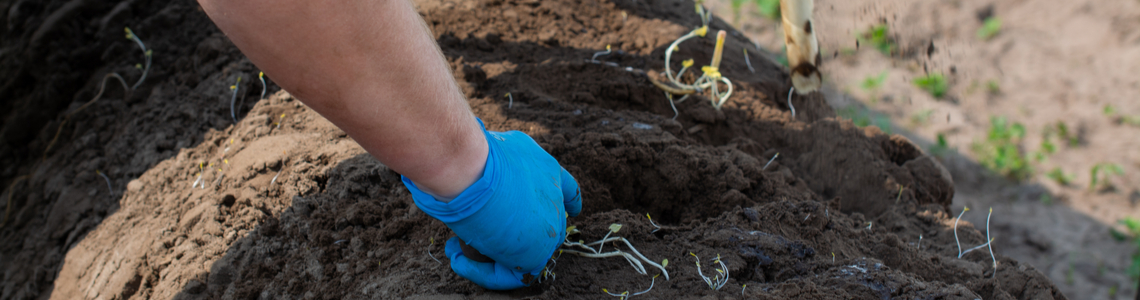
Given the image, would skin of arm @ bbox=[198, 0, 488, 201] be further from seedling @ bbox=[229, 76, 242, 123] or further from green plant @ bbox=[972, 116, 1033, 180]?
green plant @ bbox=[972, 116, 1033, 180]

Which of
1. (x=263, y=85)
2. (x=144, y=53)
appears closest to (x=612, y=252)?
(x=263, y=85)

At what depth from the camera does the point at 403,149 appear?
1.14 m

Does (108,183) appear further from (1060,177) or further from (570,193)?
(1060,177)

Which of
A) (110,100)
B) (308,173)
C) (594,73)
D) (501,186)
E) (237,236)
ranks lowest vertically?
(110,100)

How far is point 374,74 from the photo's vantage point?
1049 millimetres

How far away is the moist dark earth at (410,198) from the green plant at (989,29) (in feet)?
6.75

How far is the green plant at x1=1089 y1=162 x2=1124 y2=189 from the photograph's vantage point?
3189 mm

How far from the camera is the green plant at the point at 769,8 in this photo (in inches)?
173

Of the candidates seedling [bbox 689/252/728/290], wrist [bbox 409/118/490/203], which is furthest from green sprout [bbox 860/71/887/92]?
wrist [bbox 409/118/490/203]

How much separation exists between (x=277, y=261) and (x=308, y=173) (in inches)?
11.9

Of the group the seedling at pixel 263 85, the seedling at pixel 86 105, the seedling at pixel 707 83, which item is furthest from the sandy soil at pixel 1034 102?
the seedling at pixel 86 105

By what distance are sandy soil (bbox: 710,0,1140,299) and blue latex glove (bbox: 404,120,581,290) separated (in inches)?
73.7

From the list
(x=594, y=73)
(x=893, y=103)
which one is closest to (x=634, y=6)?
(x=594, y=73)

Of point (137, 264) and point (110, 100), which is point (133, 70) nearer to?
point (110, 100)
